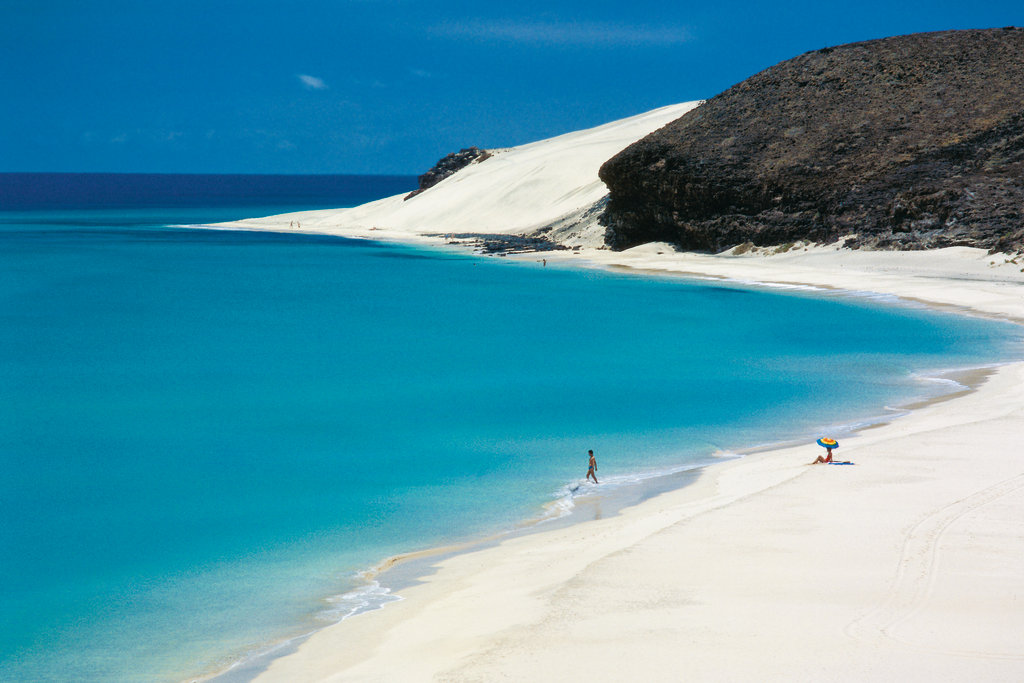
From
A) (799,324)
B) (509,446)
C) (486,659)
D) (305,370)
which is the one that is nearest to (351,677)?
(486,659)

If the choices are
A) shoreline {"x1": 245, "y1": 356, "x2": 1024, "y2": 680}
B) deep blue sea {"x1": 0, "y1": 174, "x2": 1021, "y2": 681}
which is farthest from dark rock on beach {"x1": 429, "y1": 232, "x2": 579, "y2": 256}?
shoreline {"x1": 245, "y1": 356, "x2": 1024, "y2": 680}

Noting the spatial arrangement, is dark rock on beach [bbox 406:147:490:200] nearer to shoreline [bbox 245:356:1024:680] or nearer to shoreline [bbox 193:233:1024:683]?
shoreline [bbox 193:233:1024:683]

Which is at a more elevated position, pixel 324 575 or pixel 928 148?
pixel 928 148

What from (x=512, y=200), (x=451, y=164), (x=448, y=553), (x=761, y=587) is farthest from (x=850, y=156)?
(x=451, y=164)

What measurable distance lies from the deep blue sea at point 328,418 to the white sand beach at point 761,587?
1324mm

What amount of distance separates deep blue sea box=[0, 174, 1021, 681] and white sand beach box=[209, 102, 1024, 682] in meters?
1.32

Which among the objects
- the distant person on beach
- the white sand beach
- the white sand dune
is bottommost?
the white sand beach

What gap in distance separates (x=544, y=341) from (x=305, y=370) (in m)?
7.00

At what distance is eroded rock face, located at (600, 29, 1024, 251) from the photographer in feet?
142

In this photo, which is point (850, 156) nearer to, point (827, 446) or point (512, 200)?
point (512, 200)

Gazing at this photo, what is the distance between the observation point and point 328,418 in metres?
18.6

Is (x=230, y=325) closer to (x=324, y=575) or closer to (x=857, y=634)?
(x=324, y=575)

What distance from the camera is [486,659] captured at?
734cm

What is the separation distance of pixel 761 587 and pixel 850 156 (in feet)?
141
